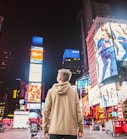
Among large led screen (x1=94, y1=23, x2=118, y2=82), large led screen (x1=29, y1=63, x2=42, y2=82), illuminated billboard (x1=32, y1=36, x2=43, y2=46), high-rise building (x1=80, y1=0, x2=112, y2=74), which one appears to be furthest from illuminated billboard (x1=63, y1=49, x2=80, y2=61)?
large led screen (x1=94, y1=23, x2=118, y2=82)

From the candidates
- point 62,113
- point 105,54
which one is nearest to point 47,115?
point 62,113

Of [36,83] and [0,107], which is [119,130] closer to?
[36,83]

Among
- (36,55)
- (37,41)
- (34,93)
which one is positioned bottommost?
(34,93)

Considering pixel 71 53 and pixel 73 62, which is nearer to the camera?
pixel 73 62

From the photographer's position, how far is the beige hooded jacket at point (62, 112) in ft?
7.50

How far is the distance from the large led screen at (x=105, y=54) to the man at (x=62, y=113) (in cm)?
3203

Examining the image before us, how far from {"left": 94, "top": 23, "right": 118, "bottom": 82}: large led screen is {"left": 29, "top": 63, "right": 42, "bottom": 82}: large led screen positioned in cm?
1388

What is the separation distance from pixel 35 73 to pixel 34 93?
482 centimetres

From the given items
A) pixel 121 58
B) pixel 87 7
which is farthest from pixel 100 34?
pixel 87 7

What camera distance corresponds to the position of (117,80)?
35.8m

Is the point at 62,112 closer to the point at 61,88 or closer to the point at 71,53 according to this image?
the point at 61,88

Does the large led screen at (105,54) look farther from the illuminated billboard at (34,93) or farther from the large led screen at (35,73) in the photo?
the illuminated billboard at (34,93)

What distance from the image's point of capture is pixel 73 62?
123062 millimetres

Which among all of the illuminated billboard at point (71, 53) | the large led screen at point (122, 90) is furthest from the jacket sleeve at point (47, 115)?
the illuminated billboard at point (71, 53)
